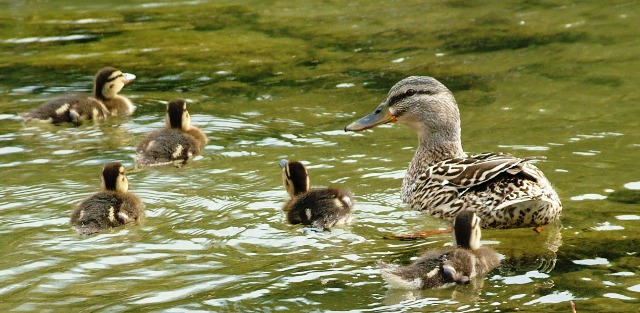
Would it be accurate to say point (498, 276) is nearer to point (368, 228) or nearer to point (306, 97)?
point (368, 228)

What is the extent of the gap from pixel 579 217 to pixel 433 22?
625 cm

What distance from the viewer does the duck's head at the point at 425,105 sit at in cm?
811

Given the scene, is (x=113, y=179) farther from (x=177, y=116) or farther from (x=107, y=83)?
(x=107, y=83)

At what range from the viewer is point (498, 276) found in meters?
6.07

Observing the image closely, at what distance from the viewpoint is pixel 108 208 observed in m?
7.04

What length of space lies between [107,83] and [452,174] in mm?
4056

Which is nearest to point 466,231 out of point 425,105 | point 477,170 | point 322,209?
point 477,170

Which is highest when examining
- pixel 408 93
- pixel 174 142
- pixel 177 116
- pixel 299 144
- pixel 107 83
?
pixel 408 93

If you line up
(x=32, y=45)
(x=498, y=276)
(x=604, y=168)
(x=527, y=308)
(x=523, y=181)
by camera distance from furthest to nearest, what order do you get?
(x=32, y=45), (x=604, y=168), (x=523, y=181), (x=498, y=276), (x=527, y=308)

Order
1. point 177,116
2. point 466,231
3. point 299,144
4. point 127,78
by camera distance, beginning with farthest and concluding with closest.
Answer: point 127,78
point 177,116
point 299,144
point 466,231

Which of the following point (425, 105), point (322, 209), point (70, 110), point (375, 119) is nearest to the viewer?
point (322, 209)

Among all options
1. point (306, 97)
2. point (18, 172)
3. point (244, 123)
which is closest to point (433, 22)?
point (306, 97)

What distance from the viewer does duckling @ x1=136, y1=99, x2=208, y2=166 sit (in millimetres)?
8578

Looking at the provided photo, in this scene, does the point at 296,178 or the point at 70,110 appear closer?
the point at 296,178
